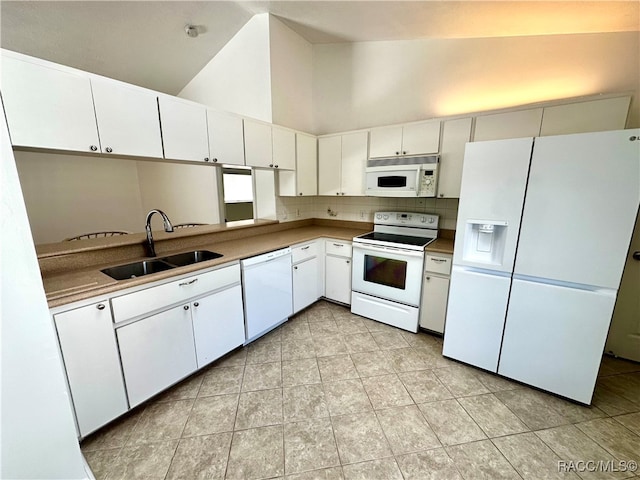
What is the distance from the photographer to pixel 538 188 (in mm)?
1685

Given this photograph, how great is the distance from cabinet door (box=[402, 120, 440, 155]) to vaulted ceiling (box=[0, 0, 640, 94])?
875 mm

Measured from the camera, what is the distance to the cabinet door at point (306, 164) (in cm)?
310

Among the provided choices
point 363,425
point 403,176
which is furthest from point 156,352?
point 403,176

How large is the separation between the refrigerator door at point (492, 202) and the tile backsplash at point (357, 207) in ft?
2.91

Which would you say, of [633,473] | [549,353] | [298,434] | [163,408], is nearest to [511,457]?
[633,473]

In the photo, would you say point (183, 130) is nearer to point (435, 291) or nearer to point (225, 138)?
point (225, 138)

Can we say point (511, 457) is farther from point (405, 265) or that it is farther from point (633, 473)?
point (405, 265)

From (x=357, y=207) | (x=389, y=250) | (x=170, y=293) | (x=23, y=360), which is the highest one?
(x=357, y=207)

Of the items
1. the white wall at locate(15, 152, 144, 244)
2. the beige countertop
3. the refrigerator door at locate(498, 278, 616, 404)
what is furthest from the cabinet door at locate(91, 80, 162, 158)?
the white wall at locate(15, 152, 144, 244)

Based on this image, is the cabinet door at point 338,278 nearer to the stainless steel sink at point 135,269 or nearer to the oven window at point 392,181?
the oven window at point 392,181

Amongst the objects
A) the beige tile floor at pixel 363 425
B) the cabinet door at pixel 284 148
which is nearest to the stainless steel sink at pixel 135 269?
the beige tile floor at pixel 363 425

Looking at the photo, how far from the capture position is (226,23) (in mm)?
2785

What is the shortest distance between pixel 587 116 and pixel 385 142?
1.61 meters

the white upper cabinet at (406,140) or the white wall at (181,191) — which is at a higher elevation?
the white upper cabinet at (406,140)
